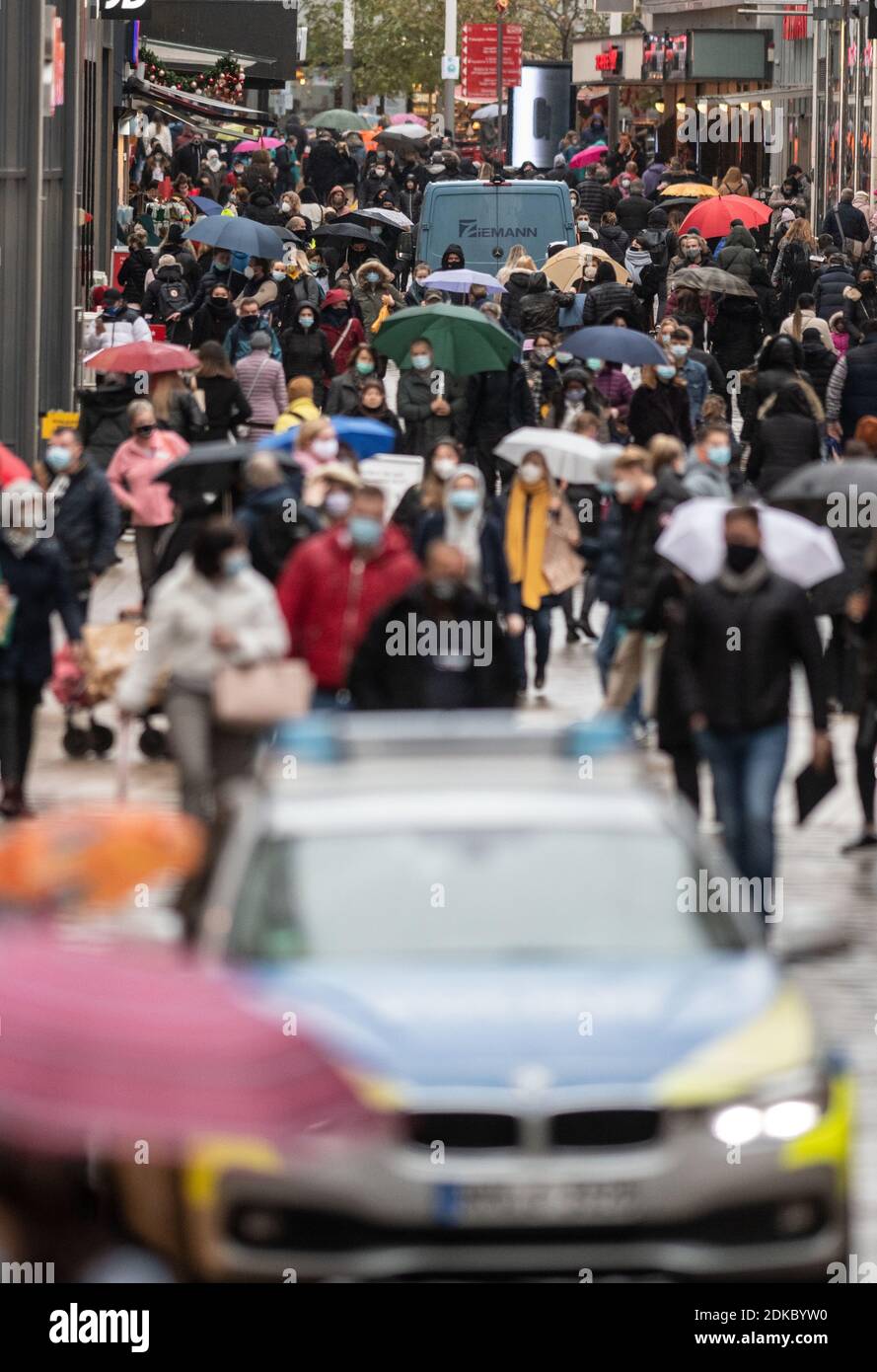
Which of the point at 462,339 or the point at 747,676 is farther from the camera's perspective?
the point at 462,339

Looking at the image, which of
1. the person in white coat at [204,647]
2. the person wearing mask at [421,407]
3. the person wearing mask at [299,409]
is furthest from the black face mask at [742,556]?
the person wearing mask at [421,407]

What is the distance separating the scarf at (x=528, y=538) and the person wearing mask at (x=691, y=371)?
215 inches

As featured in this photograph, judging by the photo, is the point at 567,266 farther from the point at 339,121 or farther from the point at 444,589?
the point at 339,121

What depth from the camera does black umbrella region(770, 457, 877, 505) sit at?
15.7 meters

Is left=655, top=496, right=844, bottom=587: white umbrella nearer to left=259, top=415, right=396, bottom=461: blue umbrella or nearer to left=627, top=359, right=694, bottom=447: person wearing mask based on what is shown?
left=259, top=415, right=396, bottom=461: blue umbrella

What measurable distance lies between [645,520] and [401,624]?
4574 mm

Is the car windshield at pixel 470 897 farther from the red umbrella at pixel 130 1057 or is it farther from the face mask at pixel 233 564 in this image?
the face mask at pixel 233 564

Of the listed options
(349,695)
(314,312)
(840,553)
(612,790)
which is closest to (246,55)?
(314,312)

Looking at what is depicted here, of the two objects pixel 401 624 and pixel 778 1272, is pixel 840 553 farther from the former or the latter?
pixel 778 1272

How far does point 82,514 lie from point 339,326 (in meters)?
11.4

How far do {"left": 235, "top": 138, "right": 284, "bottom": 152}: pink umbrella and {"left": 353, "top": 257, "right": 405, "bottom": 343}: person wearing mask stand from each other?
1060 inches

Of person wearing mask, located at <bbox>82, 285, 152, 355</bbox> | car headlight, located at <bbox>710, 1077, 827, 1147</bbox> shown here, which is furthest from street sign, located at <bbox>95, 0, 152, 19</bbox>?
car headlight, located at <bbox>710, 1077, 827, 1147</bbox>

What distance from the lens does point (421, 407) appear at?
2147 centimetres

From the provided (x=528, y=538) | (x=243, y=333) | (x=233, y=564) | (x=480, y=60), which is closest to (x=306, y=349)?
(x=243, y=333)
